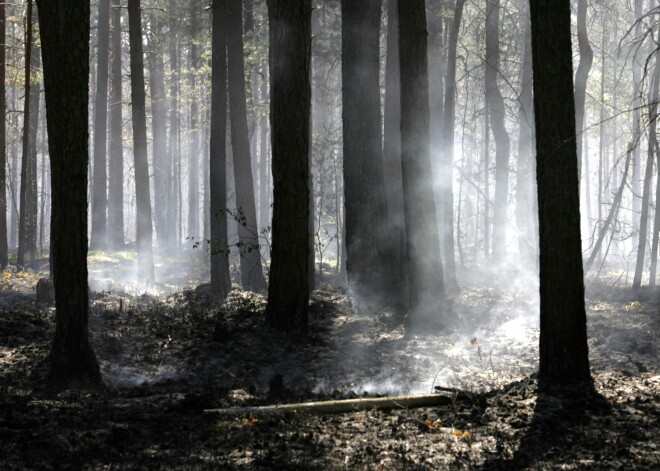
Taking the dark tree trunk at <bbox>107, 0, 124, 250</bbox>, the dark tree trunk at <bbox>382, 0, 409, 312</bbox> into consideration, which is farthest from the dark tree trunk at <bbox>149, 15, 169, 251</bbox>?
the dark tree trunk at <bbox>382, 0, 409, 312</bbox>

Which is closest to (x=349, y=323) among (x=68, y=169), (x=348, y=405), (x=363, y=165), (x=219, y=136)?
(x=363, y=165)

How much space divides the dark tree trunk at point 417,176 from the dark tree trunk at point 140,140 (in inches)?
418

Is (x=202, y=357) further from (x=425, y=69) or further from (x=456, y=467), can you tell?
(x=425, y=69)

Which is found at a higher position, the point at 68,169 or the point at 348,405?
the point at 68,169

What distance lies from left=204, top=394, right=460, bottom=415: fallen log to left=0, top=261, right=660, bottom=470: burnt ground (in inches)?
3.4

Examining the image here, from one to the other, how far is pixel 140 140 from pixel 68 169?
46.6 ft

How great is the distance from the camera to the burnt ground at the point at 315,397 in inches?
197

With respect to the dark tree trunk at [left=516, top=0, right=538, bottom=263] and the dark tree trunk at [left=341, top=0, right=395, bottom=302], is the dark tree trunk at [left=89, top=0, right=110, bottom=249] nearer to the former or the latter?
the dark tree trunk at [left=516, top=0, right=538, bottom=263]

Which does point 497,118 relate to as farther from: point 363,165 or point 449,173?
point 363,165

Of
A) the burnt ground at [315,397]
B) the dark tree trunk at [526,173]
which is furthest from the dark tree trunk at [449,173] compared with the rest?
the dark tree trunk at [526,173]

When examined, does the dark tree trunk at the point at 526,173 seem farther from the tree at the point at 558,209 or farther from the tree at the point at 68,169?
the tree at the point at 68,169

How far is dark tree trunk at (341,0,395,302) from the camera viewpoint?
45.4ft

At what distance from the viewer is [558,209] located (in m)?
6.80

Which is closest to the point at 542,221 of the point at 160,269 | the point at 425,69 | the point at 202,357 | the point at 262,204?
the point at 202,357
